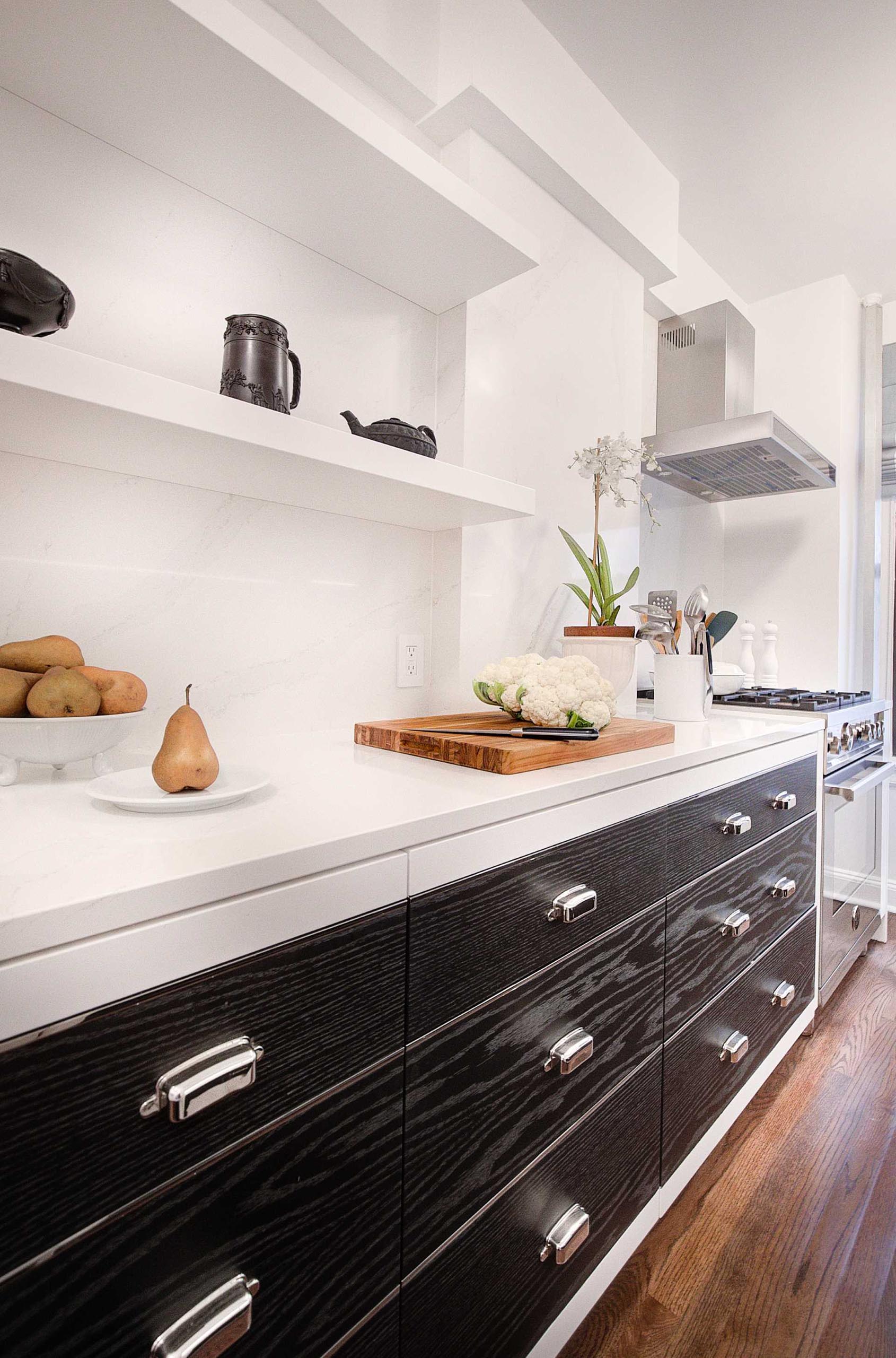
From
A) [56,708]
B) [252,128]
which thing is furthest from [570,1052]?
[252,128]

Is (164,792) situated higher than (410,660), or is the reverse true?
(410,660)

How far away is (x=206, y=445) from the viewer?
38.4 inches

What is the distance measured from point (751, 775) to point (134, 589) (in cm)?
127

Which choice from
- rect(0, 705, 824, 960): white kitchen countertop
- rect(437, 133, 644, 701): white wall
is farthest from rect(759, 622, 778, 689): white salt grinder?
rect(0, 705, 824, 960): white kitchen countertop

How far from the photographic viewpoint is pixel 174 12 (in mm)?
872

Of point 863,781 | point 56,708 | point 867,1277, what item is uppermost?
point 56,708

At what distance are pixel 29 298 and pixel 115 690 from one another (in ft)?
1.53

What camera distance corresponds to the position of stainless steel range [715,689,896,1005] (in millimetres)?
1989

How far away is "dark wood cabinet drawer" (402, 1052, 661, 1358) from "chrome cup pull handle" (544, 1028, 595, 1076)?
0.39ft

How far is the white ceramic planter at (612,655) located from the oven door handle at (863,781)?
28.2 inches

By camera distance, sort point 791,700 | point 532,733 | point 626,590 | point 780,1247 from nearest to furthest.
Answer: point 532,733
point 780,1247
point 626,590
point 791,700

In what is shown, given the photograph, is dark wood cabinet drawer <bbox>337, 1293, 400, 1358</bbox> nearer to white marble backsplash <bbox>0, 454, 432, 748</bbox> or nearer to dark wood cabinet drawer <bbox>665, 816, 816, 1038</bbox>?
dark wood cabinet drawer <bbox>665, 816, 816, 1038</bbox>

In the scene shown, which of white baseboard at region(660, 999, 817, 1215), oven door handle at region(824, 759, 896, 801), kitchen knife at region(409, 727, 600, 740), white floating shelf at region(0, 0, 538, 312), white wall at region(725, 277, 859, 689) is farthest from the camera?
white wall at region(725, 277, 859, 689)

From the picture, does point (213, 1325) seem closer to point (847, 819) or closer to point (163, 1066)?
point (163, 1066)
